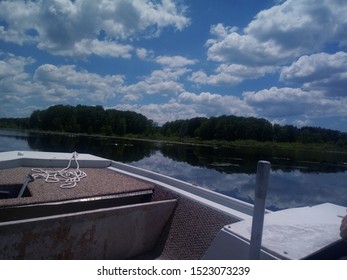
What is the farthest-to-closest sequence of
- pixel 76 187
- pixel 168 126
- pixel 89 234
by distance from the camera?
pixel 168 126, pixel 76 187, pixel 89 234

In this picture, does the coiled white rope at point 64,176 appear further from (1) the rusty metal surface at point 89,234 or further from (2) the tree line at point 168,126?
(2) the tree line at point 168,126

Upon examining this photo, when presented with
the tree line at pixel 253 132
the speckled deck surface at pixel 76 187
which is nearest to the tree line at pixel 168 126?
the tree line at pixel 253 132

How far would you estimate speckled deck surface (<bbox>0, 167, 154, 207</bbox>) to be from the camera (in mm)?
2434

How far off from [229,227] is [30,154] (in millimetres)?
3324

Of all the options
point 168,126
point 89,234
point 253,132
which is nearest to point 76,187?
point 89,234

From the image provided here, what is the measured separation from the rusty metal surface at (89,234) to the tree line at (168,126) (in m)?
60.8

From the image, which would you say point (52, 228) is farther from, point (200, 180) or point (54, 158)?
point (200, 180)

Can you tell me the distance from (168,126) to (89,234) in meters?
81.2

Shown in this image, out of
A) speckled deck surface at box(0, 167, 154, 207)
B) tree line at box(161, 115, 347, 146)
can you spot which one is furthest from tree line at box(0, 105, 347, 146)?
speckled deck surface at box(0, 167, 154, 207)

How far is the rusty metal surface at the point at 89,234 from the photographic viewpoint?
187 centimetres

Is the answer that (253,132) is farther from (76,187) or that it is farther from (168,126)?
(76,187)

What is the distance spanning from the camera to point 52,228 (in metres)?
2.00

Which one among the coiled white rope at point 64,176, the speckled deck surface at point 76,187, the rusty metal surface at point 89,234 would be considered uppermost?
the coiled white rope at point 64,176

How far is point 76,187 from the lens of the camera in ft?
9.41
